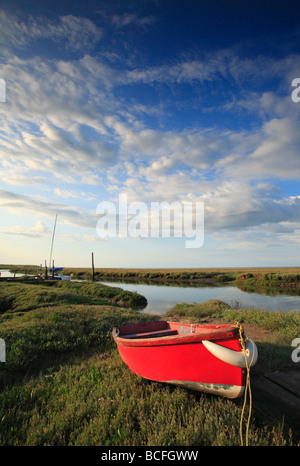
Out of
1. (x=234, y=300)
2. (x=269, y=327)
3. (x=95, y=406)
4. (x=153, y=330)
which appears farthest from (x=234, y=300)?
(x=95, y=406)

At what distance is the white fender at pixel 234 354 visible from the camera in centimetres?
394

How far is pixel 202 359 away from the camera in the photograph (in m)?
4.32

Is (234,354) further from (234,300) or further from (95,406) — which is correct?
(234,300)

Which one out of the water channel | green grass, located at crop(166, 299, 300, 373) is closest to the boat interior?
green grass, located at crop(166, 299, 300, 373)

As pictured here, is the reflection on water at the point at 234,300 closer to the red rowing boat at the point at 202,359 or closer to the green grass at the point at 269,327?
the green grass at the point at 269,327

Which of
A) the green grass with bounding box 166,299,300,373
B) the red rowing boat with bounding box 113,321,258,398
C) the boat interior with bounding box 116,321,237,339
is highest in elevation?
the red rowing boat with bounding box 113,321,258,398

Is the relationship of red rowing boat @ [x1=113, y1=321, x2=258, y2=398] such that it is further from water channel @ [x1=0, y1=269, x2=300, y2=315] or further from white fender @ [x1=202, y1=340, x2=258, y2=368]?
water channel @ [x1=0, y1=269, x2=300, y2=315]

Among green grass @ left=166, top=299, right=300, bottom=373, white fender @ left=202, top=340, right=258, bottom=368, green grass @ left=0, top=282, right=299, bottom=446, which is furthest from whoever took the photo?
green grass @ left=166, top=299, right=300, bottom=373

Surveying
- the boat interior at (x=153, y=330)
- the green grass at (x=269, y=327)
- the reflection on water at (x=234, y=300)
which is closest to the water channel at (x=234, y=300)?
the reflection on water at (x=234, y=300)

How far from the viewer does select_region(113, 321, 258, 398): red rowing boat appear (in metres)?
4.01

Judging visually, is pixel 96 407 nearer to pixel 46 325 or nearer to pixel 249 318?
pixel 46 325

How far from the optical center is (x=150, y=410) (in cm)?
412

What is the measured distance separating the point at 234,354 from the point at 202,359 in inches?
25.6
